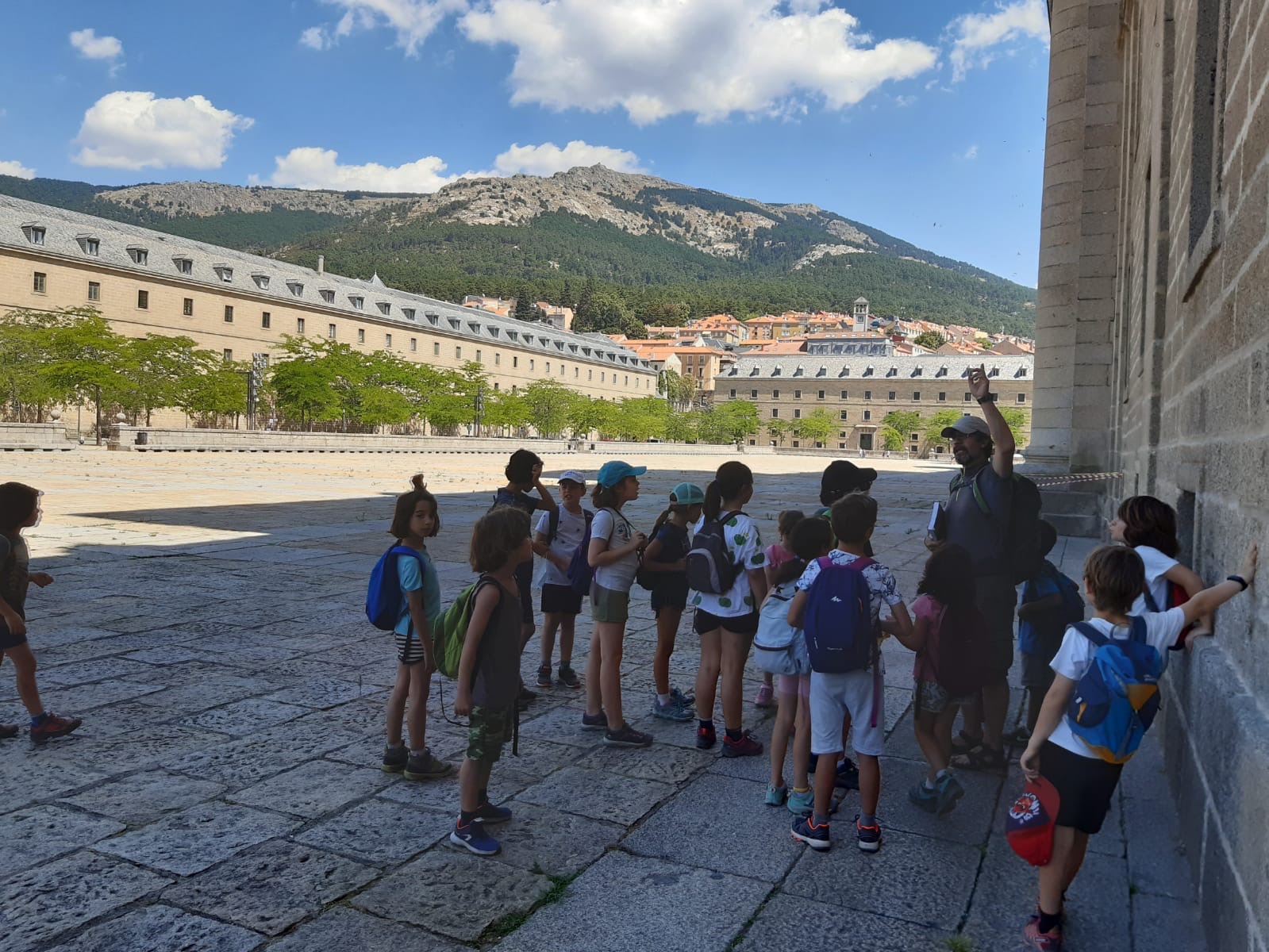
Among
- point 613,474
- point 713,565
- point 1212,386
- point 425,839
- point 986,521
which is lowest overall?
point 425,839

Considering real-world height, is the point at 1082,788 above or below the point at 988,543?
below

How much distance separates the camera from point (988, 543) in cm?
435

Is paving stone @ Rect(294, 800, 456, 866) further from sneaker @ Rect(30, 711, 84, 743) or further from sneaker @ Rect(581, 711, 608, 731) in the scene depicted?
sneaker @ Rect(30, 711, 84, 743)

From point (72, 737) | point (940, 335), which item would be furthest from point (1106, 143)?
point (940, 335)

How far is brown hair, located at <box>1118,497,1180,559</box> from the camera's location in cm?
329

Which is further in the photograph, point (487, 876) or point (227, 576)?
point (227, 576)

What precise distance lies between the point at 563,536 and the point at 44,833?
2.77 metres

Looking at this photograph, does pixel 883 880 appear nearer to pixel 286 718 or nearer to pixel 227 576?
pixel 286 718

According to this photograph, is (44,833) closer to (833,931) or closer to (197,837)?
(197,837)

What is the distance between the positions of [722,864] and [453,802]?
1.22m

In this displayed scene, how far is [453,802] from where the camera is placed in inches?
152

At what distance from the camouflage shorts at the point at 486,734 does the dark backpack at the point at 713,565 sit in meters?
1.23

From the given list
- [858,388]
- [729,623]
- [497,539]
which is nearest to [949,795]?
[729,623]

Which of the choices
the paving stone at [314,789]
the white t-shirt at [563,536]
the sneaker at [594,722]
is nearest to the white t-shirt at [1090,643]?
the sneaker at [594,722]
